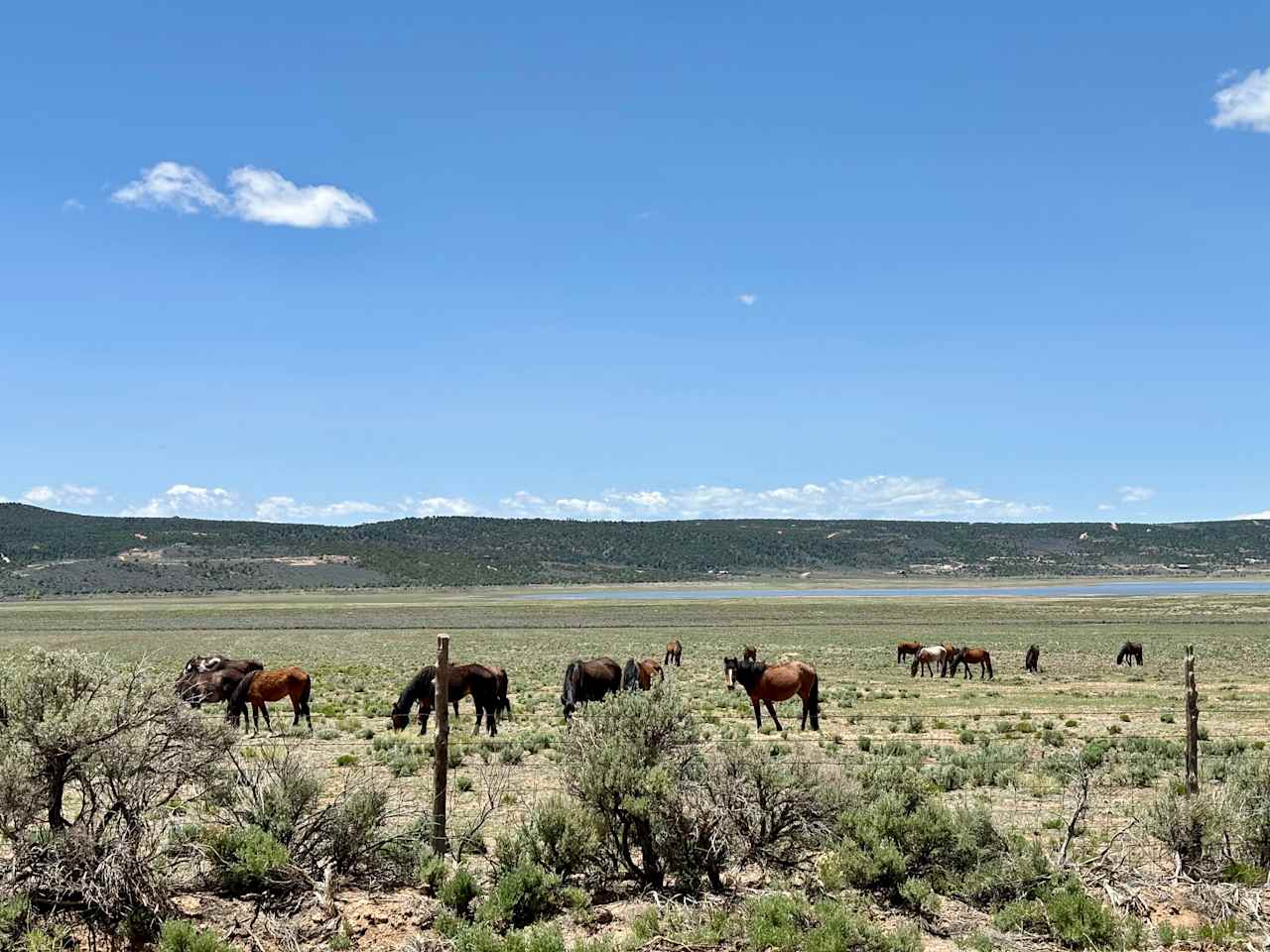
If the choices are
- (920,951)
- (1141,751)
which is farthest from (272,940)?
(1141,751)

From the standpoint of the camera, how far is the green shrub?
795 centimetres

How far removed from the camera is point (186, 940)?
7.03 m

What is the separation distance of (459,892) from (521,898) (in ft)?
1.70

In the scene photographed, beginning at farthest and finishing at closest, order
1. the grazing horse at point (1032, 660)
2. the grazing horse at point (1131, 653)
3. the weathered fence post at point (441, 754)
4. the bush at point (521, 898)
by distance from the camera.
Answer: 1. the grazing horse at point (1131, 653)
2. the grazing horse at point (1032, 660)
3. the weathered fence post at point (441, 754)
4. the bush at point (521, 898)

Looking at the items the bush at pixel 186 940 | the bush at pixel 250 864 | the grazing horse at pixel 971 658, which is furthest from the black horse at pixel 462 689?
the grazing horse at pixel 971 658

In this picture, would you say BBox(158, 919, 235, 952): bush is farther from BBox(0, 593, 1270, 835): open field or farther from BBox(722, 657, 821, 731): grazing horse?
BBox(722, 657, 821, 731): grazing horse

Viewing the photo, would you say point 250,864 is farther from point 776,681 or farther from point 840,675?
point 840,675

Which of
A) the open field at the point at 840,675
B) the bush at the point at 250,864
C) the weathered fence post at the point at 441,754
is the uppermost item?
the weathered fence post at the point at 441,754

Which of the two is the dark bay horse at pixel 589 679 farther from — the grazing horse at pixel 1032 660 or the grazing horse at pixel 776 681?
the grazing horse at pixel 1032 660

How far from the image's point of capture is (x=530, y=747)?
1611 centimetres

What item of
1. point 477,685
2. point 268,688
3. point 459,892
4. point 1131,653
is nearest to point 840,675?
point 1131,653

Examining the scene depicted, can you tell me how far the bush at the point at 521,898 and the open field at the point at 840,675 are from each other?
2937mm

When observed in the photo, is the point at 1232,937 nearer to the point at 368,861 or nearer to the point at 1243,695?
the point at 368,861

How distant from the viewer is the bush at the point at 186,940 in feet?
22.8
